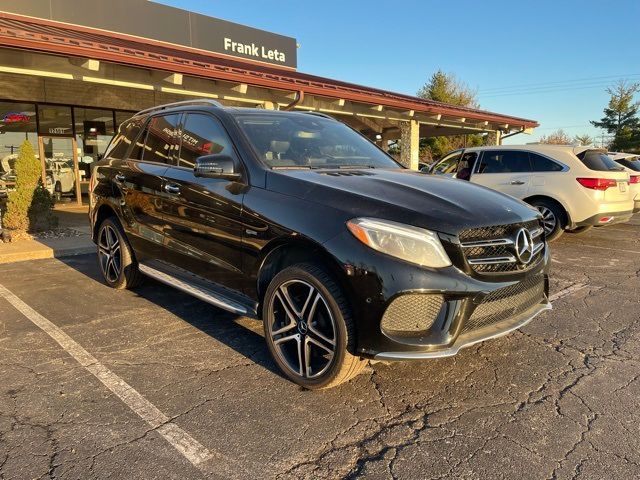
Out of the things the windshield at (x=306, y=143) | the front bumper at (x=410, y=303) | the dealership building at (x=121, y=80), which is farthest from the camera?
Result: the dealership building at (x=121, y=80)

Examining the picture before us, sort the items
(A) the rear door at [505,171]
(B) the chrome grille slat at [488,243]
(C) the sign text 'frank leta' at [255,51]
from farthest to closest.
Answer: (C) the sign text 'frank leta' at [255,51]
(A) the rear door at [505,171]
(B) the chrome grille slat at [488,243]

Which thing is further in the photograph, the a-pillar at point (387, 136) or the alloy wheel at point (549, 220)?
the a-pillar at point (387, 136)

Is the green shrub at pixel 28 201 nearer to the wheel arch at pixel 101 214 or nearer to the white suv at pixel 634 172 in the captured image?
the wheel arch at pixel 101 214

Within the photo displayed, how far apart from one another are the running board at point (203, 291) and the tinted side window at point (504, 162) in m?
6.55

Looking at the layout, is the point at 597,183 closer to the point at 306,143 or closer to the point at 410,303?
the point at 306,143

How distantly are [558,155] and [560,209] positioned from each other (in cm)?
90

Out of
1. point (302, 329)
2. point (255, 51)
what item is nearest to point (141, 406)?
point (302, 329)

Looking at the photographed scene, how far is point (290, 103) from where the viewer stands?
476 inches

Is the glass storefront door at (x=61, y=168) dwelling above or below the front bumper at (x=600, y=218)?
above

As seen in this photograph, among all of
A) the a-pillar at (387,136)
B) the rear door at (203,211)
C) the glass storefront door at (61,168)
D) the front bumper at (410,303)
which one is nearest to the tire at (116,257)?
the rear door at (203,211)

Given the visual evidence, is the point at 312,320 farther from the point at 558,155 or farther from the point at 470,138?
the point at 470,138

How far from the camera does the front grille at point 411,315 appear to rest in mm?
A: 2730

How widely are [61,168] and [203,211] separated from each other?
39.3 ft

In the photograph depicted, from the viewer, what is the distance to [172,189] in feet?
13.8
